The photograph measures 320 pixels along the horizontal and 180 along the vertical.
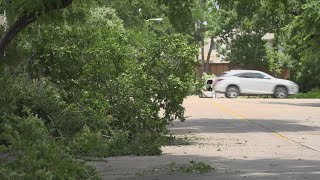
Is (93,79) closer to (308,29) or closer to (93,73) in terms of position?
(93,73)

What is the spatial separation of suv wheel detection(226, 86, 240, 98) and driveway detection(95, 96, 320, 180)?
14.9 metres

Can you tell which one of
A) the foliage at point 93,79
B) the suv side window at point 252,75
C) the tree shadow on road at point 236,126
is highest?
the suv side window at point 252,75

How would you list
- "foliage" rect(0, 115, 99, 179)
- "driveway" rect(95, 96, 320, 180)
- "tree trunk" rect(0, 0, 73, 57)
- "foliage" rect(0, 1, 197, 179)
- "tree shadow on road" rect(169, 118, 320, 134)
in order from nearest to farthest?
"foliage" rect(0, 115, 99, 179) → "tree trunk" rect(0, 0, 73, 57) → "driveway" rect(95, 96, 320, 180) → "foliage" rect(0, 1, 197, 179) → "tree shadow on road" rect(169, 118, 320, 134)

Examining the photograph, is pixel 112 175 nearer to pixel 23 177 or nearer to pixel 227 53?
pixel 23 177

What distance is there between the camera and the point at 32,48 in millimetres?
12945

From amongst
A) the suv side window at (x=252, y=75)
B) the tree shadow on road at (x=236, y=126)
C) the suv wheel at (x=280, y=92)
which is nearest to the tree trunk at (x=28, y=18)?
the tree shadow on road at (x=236, y=126)

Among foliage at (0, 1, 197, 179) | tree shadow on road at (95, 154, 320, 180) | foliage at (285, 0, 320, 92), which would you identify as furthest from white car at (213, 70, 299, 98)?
tree shadow on road at (95, 154, 320, 180)

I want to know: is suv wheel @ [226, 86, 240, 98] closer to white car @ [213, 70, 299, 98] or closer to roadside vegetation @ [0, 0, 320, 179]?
white car @ [213, 70, 299, 98]

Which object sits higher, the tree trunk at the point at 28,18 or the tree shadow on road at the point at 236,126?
the tree trunk at the point at 28,18

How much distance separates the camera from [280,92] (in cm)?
3706

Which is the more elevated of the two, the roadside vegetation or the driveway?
the roadside vegetation

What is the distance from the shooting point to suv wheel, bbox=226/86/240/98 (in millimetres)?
36875

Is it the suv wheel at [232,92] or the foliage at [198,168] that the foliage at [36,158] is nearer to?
the foliage at [198,168]

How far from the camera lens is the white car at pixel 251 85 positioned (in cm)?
3653
